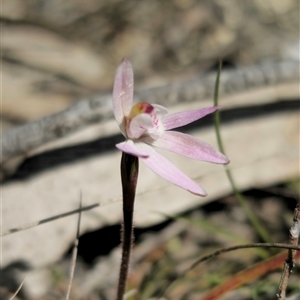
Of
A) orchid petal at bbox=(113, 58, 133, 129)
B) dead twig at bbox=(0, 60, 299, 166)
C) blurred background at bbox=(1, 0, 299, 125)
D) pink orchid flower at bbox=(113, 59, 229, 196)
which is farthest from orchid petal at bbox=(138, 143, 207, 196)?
blurred background at bbox=(1, 0, 299, 125)

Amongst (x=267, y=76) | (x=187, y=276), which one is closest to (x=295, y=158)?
(x=267, y=76)

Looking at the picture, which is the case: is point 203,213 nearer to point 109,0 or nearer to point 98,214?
point 98,214

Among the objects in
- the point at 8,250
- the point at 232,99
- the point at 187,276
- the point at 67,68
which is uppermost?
the point at 67,68

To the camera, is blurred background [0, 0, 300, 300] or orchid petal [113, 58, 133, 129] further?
blurred background [0, 0, 300, 300]

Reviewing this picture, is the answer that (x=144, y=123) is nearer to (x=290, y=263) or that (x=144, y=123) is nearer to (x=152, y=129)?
(x=152, y=129)

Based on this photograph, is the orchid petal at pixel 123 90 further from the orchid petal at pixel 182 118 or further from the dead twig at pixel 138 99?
the dead twig at pixel 138 99

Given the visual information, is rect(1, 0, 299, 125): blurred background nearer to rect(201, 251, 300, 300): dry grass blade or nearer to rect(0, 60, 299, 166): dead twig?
rect(0, 60, 299, 166): dead twig

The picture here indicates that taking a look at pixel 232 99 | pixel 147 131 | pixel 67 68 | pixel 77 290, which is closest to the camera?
pixel 147 131
